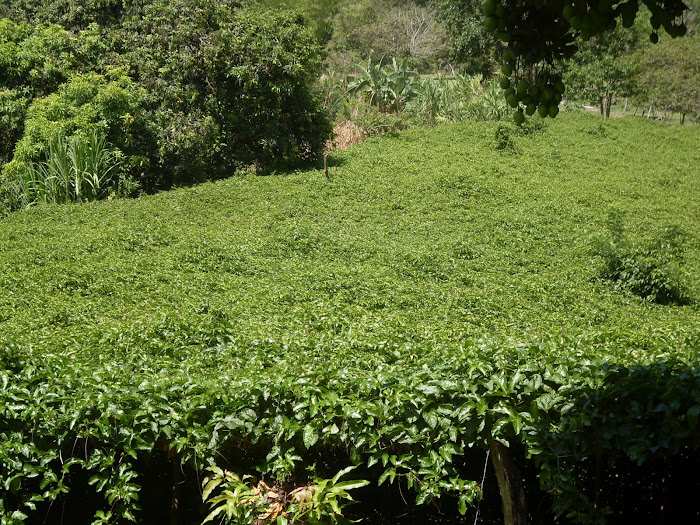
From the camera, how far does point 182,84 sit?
42.9ft

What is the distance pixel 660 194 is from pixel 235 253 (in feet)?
27.8

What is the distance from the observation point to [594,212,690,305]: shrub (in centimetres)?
770

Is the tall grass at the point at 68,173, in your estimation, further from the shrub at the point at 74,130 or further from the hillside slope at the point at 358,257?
the hillside slope at the point at 358,257

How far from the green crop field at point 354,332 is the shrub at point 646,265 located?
31 mm

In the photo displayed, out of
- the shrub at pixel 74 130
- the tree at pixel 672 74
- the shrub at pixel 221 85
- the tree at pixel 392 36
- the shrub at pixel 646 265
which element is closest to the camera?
the shrub at pixel 646 265

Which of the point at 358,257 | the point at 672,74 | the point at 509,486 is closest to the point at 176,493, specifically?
the point at 509,486

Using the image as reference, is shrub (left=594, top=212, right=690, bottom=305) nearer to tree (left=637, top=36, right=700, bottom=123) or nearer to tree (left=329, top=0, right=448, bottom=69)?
tree (left=637, top=36, right=700, bottom=123)

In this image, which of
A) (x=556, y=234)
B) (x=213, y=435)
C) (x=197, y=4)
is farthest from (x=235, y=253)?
(x=197, y=4)

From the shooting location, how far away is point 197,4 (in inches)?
532

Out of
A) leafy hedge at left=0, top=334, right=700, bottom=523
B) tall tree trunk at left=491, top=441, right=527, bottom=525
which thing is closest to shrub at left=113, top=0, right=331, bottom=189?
leafy hedge at left=0, top=334, right=700, bottom=523

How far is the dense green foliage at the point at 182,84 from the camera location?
12359mm

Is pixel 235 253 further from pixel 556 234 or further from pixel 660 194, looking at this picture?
pixel 660 194

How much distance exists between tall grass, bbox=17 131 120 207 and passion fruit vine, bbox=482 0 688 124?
9.88 meters

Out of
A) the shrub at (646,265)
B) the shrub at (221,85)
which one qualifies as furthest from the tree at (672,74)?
the shrub at (646,265)
